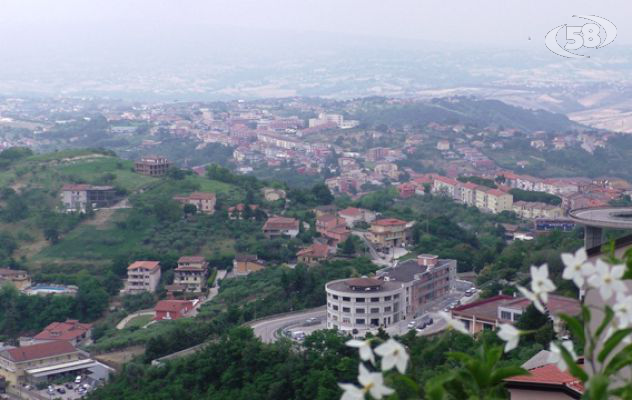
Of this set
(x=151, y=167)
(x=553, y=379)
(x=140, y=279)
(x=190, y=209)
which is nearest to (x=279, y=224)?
(x=190, y=209)

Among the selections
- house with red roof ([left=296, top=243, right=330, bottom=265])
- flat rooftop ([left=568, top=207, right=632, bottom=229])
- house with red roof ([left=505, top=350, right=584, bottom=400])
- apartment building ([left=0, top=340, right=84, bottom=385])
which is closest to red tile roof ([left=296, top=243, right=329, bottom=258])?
house with red roof ([left=296, top=243, right=330, bottom=265])

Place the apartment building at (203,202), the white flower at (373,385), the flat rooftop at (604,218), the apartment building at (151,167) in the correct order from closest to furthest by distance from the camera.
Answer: the white flower at (373,385)
the flat rooftop at (604,218)
the apartment building at (203,202)
the apartment building at (151,167)

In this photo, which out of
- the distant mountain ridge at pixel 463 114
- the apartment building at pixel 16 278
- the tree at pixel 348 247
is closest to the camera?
the apartment building at pixel 16 278

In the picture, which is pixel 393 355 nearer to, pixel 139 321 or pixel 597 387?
pixel 597 387

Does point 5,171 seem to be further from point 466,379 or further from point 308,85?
point 308,85

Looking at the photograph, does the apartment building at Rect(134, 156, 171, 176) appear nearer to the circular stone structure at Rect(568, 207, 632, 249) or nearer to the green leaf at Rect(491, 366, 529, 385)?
the circular stone structure at Rect(568, 207, 632, 249)

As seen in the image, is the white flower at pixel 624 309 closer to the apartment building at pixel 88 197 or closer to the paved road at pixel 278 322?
the paved road at pixel 278 322

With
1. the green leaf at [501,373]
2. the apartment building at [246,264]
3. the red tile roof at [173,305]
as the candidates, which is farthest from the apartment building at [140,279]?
the green leaf at [501,373]
